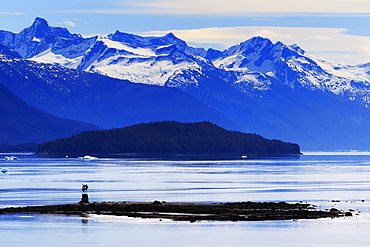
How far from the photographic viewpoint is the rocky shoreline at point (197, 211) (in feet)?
258

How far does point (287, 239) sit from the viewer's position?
63.9 meters

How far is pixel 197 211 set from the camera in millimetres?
83000

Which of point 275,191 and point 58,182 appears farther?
point 58,182

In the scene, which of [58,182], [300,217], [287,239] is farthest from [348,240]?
[58,182]

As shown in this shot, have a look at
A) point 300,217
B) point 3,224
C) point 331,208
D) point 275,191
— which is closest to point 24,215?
point 3,224

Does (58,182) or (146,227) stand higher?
(58,182)

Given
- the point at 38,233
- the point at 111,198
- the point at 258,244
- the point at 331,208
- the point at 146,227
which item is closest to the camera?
the point at 258,244

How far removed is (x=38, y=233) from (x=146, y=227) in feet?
33.9

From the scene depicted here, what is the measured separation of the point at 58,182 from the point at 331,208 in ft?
235

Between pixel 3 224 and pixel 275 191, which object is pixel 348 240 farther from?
pixel 275 191

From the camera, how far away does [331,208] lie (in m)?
88.1

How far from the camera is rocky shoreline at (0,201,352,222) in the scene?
3098 inches

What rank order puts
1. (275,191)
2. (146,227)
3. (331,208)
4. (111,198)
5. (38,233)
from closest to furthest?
(38,233) → (146,227) → (331,208) → (111,198) → (275,191)

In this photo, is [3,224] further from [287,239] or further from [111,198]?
[111,198]
